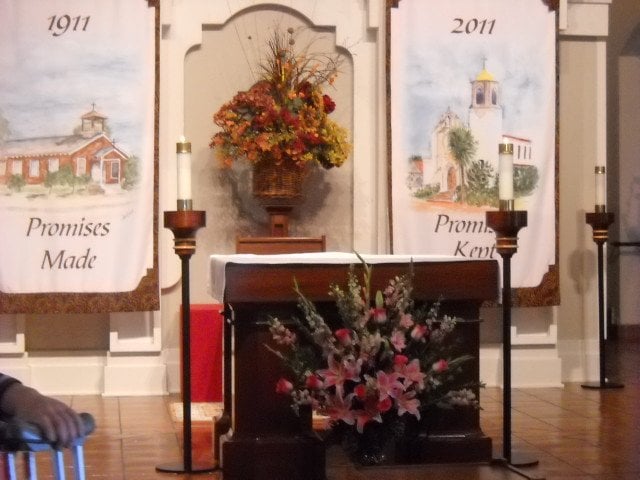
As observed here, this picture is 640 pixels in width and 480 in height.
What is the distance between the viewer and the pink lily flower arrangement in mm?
3990

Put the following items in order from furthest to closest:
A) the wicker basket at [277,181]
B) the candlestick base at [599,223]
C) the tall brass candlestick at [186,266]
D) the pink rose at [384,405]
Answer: the candlestick base at [599,223]
the wicker basket at [277,181]
the tall brass candlestick at [186,266]
the pink rose at [384,405]

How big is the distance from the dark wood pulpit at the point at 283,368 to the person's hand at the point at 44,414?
7.78ft

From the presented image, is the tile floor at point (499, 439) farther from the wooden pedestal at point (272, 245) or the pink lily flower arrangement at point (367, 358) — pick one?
the wooden pedestal at point (272, 245)

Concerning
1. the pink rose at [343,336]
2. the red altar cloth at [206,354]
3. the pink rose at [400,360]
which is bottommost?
the red altar cloth at [206,354]

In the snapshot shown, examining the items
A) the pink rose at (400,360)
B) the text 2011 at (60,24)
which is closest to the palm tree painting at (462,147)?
the text 2011 at (60,24)

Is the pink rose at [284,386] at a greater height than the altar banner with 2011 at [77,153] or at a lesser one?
lesser

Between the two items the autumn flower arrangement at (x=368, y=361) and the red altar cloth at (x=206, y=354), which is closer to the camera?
the autumn flower arrangement at (x=368, y=361)

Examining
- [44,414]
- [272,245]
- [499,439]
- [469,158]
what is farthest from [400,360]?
[469,158]

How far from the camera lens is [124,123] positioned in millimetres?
6633

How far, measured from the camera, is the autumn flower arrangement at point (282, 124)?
20.6ft

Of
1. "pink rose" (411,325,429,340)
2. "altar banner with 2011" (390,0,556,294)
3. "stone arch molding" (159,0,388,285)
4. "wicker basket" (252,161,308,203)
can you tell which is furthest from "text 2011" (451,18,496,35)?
"pink rose" (411,325,429,340)

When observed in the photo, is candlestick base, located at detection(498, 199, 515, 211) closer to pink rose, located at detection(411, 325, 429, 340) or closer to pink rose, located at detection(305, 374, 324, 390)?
pink rose, located at detection(411, 325, 429, 340)

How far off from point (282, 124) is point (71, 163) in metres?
1.23

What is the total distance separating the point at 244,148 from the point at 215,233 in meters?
0.79
